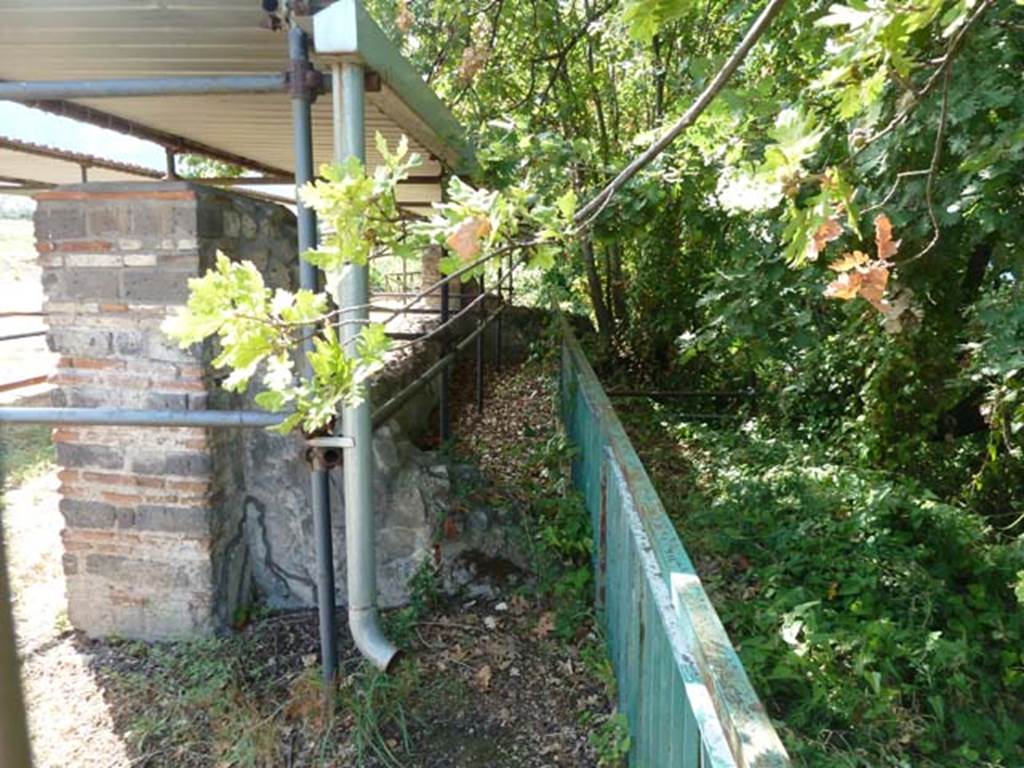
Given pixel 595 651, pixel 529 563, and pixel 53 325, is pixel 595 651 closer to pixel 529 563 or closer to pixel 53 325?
pixel 529 563

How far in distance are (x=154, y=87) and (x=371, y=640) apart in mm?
2226

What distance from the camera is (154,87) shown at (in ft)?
8.13

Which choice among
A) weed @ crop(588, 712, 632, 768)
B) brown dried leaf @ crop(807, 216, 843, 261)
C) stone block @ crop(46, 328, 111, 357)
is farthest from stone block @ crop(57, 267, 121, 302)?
brown dried leaf @ crop(807, 216, 843, 261)

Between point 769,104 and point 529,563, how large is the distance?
2469 mm

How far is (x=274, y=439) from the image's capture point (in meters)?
3.44

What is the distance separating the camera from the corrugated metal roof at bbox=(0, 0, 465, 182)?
2.38m

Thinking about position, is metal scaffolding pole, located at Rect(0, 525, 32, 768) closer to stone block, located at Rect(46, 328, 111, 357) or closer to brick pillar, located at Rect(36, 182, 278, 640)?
brick pillar, located at Rect(36, 182, 278, 640)

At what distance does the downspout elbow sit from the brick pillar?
2.78 feet

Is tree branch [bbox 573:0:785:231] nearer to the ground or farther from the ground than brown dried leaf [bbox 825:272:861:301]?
farther from the ground

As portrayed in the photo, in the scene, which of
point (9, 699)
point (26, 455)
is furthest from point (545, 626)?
point (26, 455)

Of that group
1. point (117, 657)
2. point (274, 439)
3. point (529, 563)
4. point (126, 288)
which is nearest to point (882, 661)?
point (529, 563)

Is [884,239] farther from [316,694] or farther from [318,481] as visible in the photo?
[316,694]

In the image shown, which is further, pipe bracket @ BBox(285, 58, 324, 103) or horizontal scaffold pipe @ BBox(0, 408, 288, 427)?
horizontal scaffold pipe @ BBox(0, 408, 288, 427)

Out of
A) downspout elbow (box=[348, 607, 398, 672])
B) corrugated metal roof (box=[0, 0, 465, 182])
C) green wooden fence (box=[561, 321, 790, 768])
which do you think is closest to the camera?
green wooden fence (box=[561, 321, 790, 768])
